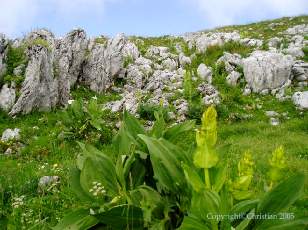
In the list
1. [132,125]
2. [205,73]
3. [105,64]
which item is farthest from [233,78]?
[132,125]

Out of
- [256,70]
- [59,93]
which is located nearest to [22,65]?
[59,93]

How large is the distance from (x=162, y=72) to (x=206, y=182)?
62.0 ft

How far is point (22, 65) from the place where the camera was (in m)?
18.8

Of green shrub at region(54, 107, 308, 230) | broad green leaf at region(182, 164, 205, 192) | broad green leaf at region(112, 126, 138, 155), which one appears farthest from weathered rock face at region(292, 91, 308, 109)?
broad green leaf at region(182, 164, 205, 192)

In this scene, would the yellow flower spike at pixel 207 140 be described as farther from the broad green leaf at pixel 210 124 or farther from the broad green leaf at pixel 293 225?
the broad green leaf at pixel 293 225

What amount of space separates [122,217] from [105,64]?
18.0 meters

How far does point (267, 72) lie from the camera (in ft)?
69.8

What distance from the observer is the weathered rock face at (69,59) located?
19.2 m

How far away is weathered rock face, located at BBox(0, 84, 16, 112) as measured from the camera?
17188 mm

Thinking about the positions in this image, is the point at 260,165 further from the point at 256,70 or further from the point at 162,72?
the point at 162,72

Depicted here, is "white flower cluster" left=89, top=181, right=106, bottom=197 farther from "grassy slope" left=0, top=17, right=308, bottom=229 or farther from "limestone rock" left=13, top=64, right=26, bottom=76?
"limestone rock" left=13, top=64, right=26, bottom=76

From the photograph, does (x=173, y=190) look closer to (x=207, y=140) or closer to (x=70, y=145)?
(x=207, y=140)

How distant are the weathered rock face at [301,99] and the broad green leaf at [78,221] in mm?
14165

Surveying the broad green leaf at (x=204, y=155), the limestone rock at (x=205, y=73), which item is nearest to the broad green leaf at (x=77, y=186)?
the broad green leaf at (x=204, y=155)
